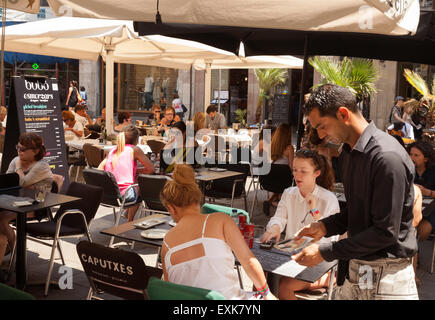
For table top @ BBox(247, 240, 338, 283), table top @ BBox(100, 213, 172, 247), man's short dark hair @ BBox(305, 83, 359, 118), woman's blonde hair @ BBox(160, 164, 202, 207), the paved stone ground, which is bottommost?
the paved stone ground

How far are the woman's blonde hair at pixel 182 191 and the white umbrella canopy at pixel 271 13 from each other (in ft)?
3.83

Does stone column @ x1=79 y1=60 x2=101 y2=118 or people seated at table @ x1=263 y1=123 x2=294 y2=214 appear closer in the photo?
people seated at table @ x1=263 y1=123 x2=294 y2=214

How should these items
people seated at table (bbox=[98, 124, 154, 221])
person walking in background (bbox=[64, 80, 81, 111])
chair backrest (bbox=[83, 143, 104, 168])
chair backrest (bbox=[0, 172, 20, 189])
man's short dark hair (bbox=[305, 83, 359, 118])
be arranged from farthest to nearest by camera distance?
person walking in background (bbox=[64, 80, 81, 111]), chair backrest (bbox=[83, 143, 104, 168]), people seated at table (bbox=[98, 124, 154, 221]), chair backrest (bbox=[0, 172, 20, 189]), man's short dark hair (bbox=[305, 83, 359, 118])

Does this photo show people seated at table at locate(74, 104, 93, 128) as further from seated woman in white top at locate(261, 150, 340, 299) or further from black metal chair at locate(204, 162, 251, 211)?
seated woman in white top at locate(261, 150, 340, 299)

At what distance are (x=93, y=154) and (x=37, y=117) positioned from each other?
1.05 meters

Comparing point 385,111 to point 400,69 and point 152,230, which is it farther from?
point 152,230

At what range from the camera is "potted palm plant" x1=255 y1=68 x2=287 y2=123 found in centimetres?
1977

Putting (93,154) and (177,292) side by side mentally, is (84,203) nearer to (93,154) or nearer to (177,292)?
(93,154)

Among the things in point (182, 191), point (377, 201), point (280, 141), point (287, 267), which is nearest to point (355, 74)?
point (280, 141)

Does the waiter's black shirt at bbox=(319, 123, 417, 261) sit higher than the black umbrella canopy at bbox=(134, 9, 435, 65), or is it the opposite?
the black umbrella canopy at bbox=(134, 9, 435, 65)

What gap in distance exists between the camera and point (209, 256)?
2.72 meters

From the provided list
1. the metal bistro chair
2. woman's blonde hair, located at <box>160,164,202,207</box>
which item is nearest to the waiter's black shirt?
woman's blonde hair, located at <box>160,164,202,207</box>

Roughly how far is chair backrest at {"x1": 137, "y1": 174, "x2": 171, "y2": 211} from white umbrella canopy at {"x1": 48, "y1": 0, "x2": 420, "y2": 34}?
8.93ft

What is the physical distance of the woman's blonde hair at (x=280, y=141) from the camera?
7.71 m
